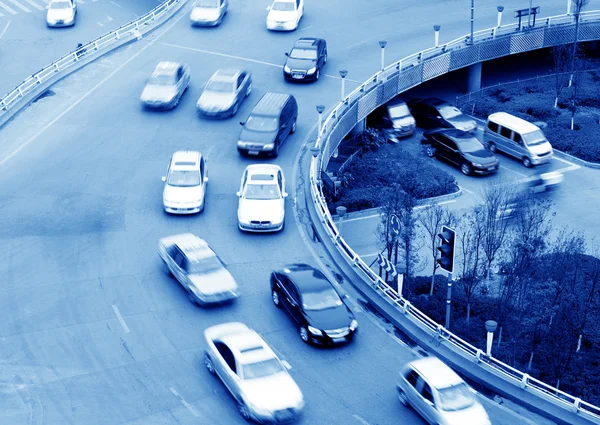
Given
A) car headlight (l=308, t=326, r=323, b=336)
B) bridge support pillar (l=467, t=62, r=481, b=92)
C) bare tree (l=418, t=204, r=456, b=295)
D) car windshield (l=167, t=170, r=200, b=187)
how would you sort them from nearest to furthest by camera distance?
car headlight (l=308, t=326, r=323, b=336) → bare tree (l=418, t=204, r=456, b=295) → car windshield (l=167, t=170, r=200, b=187) → bridge support pillar (l=467, t=62, r=481, b=92)

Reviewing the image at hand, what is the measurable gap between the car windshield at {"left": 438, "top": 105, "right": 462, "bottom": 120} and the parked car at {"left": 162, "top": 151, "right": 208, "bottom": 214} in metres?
15.8

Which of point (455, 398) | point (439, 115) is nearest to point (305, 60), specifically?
point (439, 115)

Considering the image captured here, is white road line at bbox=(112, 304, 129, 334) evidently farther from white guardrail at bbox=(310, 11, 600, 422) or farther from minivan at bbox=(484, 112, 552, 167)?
minivan at bbox=(484, 112, 552, 167)

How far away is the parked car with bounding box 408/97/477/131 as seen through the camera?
156 ft

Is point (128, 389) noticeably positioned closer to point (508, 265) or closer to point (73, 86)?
point (508, 265)

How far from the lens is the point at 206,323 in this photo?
29.1 meters

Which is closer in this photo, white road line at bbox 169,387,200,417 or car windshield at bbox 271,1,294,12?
white road line at bbox 169,387,200,417

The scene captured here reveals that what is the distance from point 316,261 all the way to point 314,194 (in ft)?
12.6

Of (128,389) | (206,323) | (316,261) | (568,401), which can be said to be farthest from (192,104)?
(568,401)

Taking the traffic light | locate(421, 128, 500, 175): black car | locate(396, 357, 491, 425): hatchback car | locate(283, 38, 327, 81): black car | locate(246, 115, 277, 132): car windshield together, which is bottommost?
locate(421, 128, 500, 175): black car

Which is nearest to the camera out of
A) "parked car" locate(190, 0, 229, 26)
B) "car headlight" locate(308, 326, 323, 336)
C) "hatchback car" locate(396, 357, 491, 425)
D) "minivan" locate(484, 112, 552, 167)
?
"hatchback car" locate(396, 357, 491, 425)

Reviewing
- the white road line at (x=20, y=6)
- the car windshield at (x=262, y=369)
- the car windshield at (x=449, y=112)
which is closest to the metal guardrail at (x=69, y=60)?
the white road line at (x=20, y=6)

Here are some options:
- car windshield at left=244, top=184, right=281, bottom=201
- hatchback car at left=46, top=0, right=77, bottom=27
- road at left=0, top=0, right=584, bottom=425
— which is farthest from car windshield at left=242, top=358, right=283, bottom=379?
hatchback car at left=46, top=0, right=77, bottom=27

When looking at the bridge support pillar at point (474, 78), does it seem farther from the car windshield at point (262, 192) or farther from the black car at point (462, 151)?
the car windshield at point (262, 192)
